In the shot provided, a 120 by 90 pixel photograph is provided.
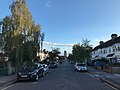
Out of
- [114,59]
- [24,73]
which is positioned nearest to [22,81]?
[24,73]

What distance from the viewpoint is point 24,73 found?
23.1 meters

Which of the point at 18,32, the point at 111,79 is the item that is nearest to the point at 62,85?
the point at 111,79

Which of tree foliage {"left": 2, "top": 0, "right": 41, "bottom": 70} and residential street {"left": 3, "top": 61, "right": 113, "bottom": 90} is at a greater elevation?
tree foliage {"left": 2, "top": 0, "right": 41, "bottom": 70}

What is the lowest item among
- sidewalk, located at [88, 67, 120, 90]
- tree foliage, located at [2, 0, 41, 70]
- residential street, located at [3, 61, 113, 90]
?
residential street, located at [3, 61, 113, 90]

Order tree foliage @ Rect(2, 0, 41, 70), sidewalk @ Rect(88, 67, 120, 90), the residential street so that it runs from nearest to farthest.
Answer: the residential street → sidewalk @ Rect(88, 67, 120, 90) → tree foliage @ Rect(2, 0, 41, 70)

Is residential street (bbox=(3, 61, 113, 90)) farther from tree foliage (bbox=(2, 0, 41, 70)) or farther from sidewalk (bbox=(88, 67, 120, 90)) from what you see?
tree foliage (bbox=(2, 0, 41, 70))

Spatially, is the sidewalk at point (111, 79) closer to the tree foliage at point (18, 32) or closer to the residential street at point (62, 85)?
the residential street at point (62, 85)

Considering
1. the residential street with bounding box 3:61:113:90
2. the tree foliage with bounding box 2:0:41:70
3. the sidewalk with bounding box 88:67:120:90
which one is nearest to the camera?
the residential street with bounding box 3:61:113:90

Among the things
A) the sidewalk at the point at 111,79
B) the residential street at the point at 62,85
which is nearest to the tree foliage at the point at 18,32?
the residential street at the point at 62,85

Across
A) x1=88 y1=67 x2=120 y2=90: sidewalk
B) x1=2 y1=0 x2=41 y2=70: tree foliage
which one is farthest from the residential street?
x1=2 y1=0 x2=41 y2=70: tree foliage

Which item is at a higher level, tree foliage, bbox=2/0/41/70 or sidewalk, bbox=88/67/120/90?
tree foliage, bbox=2/0/41/70

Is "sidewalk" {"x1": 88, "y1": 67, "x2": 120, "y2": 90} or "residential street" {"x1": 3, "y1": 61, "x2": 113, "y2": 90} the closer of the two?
"residential street" {"x1": 3, "y1": 61, "x2": 113, "y2": 90}

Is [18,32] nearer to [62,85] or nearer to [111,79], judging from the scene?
[111,79]

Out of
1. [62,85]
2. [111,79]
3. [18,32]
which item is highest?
[18,32]
